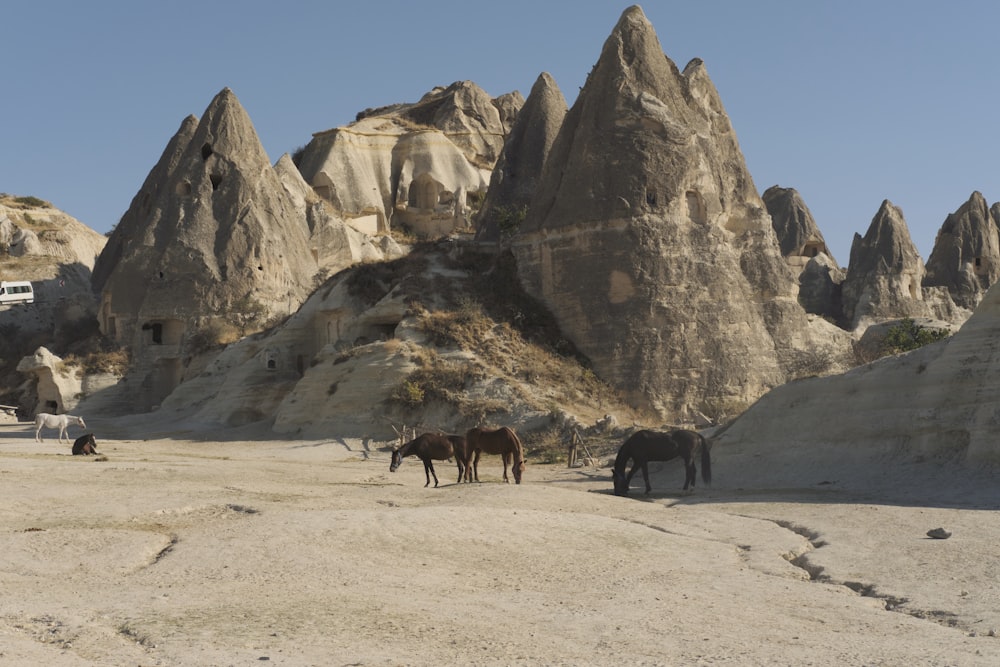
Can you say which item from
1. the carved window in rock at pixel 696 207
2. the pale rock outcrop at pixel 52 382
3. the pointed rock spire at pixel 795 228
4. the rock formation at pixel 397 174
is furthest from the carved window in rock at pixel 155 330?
the pointed rock spire at pixel 795 228

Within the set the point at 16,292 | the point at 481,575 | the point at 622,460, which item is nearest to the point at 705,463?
the point at 622,460

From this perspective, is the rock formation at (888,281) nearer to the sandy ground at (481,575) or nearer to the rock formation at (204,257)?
the rock formation at (204,257)

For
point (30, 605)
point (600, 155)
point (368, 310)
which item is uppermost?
point (600, 155)

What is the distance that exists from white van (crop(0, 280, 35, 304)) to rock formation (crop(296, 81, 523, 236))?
15137 millimetres

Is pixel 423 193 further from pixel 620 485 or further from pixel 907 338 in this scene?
pixel 620 485

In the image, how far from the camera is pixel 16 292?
52.9m

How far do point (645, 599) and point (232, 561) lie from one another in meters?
3.93

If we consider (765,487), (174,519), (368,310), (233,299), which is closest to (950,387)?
(765,487)

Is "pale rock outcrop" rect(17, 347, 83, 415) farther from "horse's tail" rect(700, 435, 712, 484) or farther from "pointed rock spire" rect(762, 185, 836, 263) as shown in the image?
"pointed rock spire" rect(762, 185, 836, 263)

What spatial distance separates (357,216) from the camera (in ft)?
205

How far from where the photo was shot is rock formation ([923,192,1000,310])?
66.4m

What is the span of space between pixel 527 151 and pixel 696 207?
1426 cm

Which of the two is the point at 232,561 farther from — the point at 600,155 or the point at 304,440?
the point at 600,155

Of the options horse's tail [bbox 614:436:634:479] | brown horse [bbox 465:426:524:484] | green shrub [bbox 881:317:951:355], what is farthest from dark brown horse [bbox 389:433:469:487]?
green shrub [bbox 881:317:951:355]
